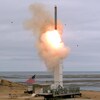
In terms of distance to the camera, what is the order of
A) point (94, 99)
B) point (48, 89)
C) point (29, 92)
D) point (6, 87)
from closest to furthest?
1. point (48, 89)
2. point (94, 99)
3. point (29, 92)
4. point (6, 87)

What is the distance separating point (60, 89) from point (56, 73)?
8.55 feet

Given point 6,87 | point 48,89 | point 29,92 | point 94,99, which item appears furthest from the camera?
point 6,87

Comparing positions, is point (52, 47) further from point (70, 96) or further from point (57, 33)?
point (70, 96)

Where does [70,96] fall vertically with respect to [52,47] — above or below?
below

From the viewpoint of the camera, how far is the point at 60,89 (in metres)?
60.4

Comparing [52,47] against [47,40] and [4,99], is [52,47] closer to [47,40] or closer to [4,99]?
[47,40]

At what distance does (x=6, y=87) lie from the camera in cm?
8506

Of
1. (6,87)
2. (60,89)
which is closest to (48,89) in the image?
(60,89)

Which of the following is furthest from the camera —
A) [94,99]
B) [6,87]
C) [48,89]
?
[6,87]

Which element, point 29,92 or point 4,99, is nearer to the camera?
point 4,99

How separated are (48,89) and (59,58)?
4958 mm

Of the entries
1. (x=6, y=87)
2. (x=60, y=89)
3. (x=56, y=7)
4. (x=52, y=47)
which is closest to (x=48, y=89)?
(x=60, y=89)

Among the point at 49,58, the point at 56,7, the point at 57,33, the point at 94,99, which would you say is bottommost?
the point at 94,99

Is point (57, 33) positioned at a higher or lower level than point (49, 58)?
higher
